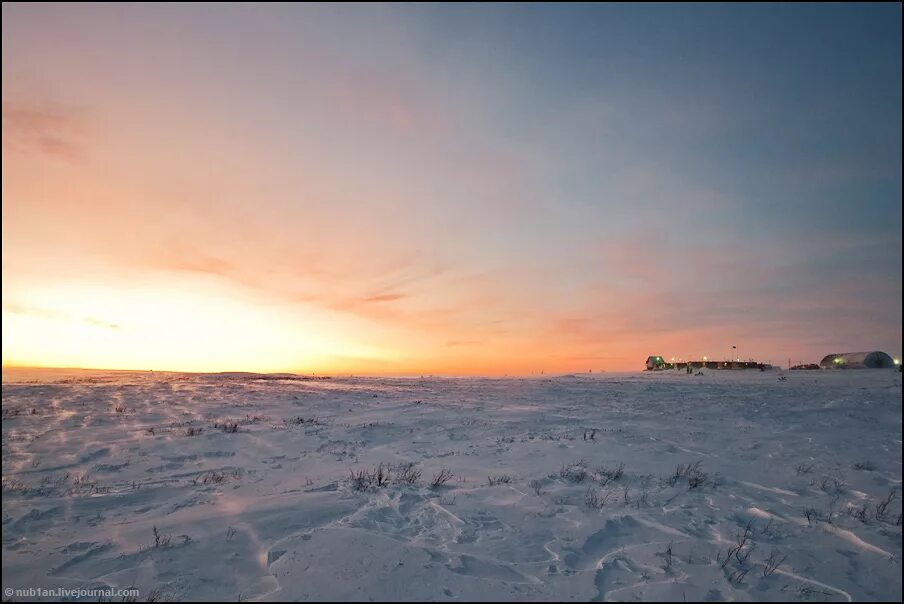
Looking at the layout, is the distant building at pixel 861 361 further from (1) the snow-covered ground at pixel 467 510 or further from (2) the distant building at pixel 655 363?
(1) the snow-covered ground at pixel 467 510

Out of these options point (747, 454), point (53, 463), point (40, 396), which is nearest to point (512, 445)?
point (747, 454)

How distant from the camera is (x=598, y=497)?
6.18 metres

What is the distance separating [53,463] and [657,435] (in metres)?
13.4

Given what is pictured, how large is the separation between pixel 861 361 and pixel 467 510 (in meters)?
54.4

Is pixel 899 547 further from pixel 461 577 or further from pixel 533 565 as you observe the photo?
pixel 461 577

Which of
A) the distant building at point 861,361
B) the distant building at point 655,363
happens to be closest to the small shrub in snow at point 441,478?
the distant building at point 861,361

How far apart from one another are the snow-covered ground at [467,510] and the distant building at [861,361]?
39.0m

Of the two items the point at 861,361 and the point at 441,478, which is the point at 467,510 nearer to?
the point at 441,478

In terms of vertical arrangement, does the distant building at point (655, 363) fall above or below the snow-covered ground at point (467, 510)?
above

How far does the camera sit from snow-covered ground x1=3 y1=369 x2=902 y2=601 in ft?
13.0

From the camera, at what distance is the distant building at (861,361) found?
40166mm

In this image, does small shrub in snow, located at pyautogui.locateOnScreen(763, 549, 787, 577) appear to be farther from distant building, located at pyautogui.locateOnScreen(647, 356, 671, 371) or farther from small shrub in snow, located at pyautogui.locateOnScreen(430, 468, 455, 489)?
distant building, located at pyautogui.locateOnScreen(647, 356, 671, 371)

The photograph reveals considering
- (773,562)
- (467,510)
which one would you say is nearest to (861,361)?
(773,562)

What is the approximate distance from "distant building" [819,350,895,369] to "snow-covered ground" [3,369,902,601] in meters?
39.0
